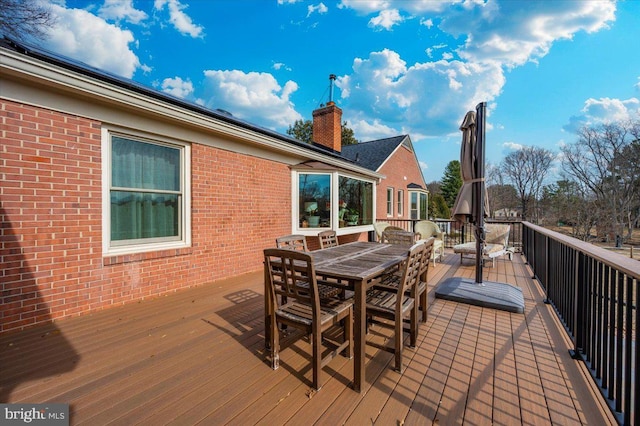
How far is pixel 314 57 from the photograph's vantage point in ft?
42.7

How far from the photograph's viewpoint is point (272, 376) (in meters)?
2.00

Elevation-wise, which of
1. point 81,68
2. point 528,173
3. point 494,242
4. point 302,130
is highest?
point 302,130

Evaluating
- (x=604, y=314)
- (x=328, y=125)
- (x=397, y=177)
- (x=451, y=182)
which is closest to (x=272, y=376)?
(x=604, y=314)

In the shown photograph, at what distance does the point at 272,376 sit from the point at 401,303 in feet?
3.68

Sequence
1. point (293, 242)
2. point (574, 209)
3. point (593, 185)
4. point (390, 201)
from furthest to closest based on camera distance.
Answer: point (574, 209), point (593, 185), point (390, 201), point (293, 242)

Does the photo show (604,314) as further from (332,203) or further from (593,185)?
(593,185)

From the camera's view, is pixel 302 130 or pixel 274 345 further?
pixel 302 130

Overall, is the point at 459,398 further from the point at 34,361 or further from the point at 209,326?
the point at 34,361

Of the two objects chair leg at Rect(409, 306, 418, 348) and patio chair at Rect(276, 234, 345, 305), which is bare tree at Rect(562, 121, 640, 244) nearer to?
chair leg at Rect(409, 306, 418, 348)

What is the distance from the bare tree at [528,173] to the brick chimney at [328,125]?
24.0 m

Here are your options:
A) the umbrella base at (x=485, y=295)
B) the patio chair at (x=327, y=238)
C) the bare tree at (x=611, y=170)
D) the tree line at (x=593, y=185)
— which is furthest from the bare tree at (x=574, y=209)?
the patio chair at (x=327, y=238)

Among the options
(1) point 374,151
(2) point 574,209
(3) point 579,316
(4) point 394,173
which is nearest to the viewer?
(3) point 579,316

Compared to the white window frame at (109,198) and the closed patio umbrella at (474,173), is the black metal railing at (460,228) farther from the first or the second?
the white window frame at (109,198)

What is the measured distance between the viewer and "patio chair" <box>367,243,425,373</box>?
200 centimetres
